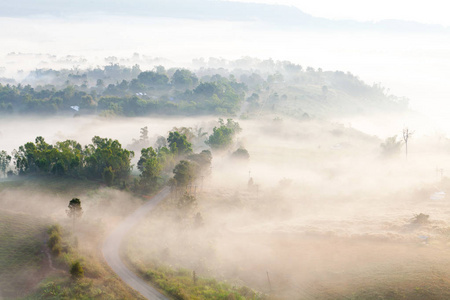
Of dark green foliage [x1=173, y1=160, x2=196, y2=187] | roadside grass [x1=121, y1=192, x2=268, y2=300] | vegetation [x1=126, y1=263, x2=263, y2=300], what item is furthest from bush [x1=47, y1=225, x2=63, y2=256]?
dark green foliage [x1=173, y1=160, x2=196, y2=187]

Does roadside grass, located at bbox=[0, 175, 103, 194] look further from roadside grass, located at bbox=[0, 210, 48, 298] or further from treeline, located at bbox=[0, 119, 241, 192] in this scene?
roadside grass, located at bbox=[0, 210, 48, 298]

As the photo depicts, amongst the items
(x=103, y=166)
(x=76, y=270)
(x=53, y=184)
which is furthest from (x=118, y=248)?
(x=103, y=166)

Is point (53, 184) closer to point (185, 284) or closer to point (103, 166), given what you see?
point (103, 166)

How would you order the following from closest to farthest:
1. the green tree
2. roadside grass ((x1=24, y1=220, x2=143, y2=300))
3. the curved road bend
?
roadside grass ((x1=24, y1=220, x2=143, y2=300)), the curved road bend, the green tree

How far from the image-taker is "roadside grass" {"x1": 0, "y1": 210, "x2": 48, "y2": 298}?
159 ft

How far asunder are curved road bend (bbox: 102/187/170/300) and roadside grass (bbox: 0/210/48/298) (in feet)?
33.0

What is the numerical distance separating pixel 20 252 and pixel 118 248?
1461 centimetres

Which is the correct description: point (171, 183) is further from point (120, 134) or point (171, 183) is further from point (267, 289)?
point (120, 134)

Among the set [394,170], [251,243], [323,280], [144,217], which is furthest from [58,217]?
[394,170]

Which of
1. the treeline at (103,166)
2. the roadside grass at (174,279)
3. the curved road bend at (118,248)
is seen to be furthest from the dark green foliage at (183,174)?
the roadside grass at (174,279)

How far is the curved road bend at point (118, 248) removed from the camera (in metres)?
51.5

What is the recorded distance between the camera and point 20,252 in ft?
182

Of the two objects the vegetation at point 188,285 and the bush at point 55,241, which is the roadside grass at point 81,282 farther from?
the vegetation at point 188,285

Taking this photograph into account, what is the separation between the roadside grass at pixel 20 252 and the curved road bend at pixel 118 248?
396 inches
